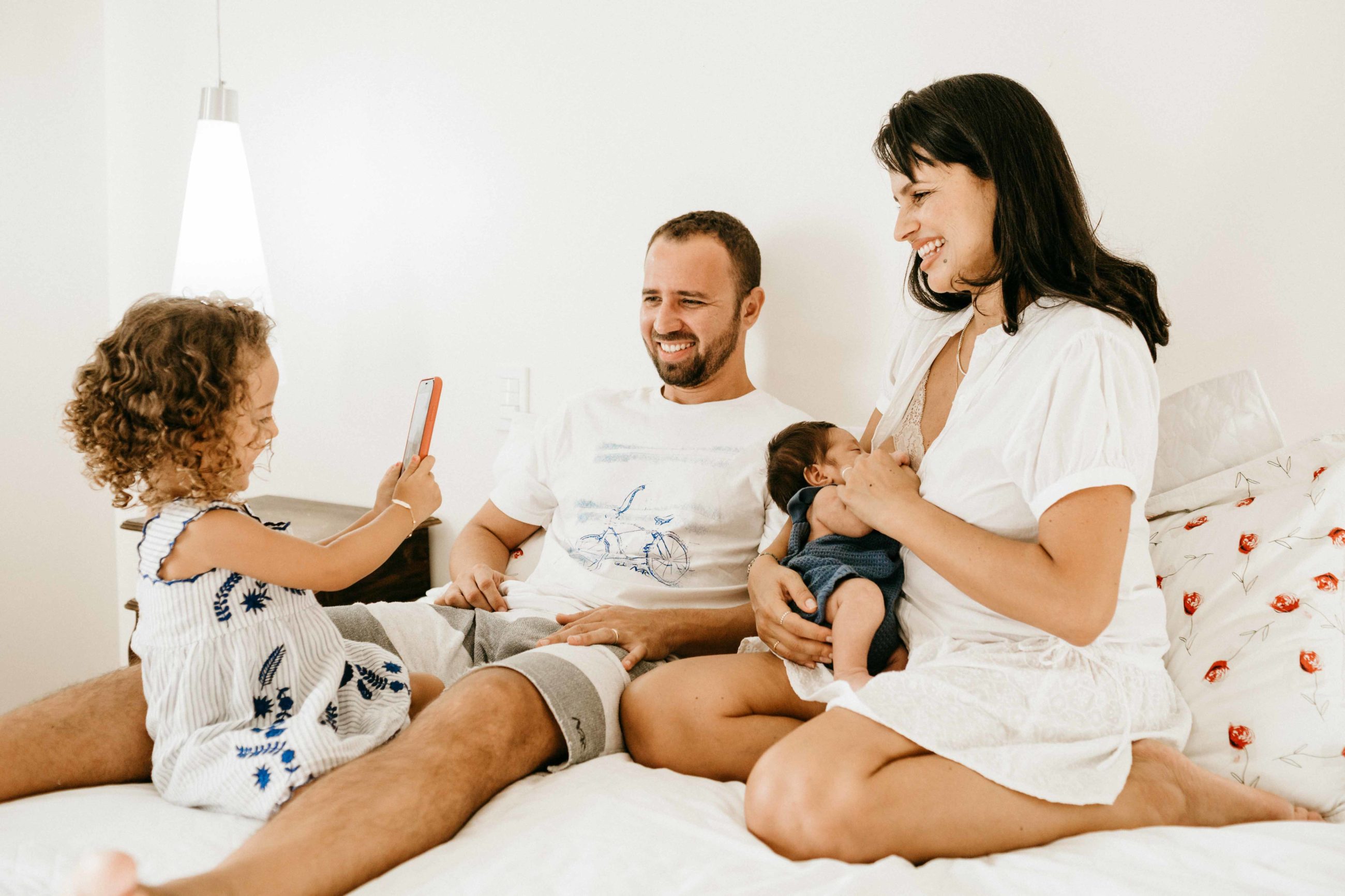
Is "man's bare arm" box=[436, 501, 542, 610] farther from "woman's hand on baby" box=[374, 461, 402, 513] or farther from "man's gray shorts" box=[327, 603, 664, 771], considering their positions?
"woman's hand on baby" box=[374, 461, 402, 513]

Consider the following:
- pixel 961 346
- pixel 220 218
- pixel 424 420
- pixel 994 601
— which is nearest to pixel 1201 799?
pixel 994 601

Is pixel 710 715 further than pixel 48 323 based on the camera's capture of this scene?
No

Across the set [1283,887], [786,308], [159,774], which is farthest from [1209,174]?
[159,774]

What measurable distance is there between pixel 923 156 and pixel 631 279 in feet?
2.79

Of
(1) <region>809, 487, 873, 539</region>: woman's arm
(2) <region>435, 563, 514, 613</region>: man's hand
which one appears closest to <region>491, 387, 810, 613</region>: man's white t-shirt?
(2) <region>435, 563, 514, 613</region>: man's hand

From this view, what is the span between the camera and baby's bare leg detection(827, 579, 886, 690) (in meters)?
1.19

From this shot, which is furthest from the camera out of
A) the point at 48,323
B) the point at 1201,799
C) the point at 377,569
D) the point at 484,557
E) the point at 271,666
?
the point at 48,323

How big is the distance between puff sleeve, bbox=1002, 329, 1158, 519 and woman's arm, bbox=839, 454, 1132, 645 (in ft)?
0.07

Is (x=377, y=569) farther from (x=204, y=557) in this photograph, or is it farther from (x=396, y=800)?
(x=396, y=800)

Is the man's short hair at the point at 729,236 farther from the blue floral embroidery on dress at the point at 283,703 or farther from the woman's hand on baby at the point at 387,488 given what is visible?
the blue floral embroidery on dress at the point at 283,703

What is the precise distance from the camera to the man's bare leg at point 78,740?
104cm

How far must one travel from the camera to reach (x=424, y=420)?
1374 mm

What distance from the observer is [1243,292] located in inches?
55.7

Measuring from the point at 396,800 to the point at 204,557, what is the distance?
363 mm
